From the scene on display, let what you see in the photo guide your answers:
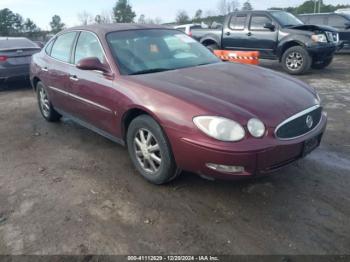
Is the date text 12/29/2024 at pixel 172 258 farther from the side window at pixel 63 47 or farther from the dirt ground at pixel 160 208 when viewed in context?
the side window at pixel 63 47

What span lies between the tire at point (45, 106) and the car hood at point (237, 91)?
8.56 ft

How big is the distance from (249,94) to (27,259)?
233 centimetres

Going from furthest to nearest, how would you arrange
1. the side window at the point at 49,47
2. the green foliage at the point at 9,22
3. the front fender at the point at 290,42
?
the green foliage at the point at 9,22 → the front fender at the point at 290,42 → the side window at the point at 49,47

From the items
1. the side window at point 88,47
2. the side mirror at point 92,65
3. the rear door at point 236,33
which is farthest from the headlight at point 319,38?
the side mirror at point 92,65

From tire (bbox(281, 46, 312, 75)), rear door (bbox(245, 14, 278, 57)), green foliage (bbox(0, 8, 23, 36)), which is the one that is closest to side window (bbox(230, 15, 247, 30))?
rear door (bbox(245, 14, 278, 57))

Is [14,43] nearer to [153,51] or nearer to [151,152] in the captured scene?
[153,51]

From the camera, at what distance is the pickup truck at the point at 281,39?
984 centimetres

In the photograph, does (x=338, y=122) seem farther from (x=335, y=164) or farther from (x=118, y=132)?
(x=118, y=132)

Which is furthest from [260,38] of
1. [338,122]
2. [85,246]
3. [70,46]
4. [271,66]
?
[85,246]

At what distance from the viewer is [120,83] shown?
12.6ft

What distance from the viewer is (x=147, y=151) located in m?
3.67

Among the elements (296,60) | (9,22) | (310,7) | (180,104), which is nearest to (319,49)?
(296,60)

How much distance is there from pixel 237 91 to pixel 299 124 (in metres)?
0.64

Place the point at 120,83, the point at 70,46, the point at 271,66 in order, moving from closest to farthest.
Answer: the point at 120,83
the point at 70,46
the point at 271,66
